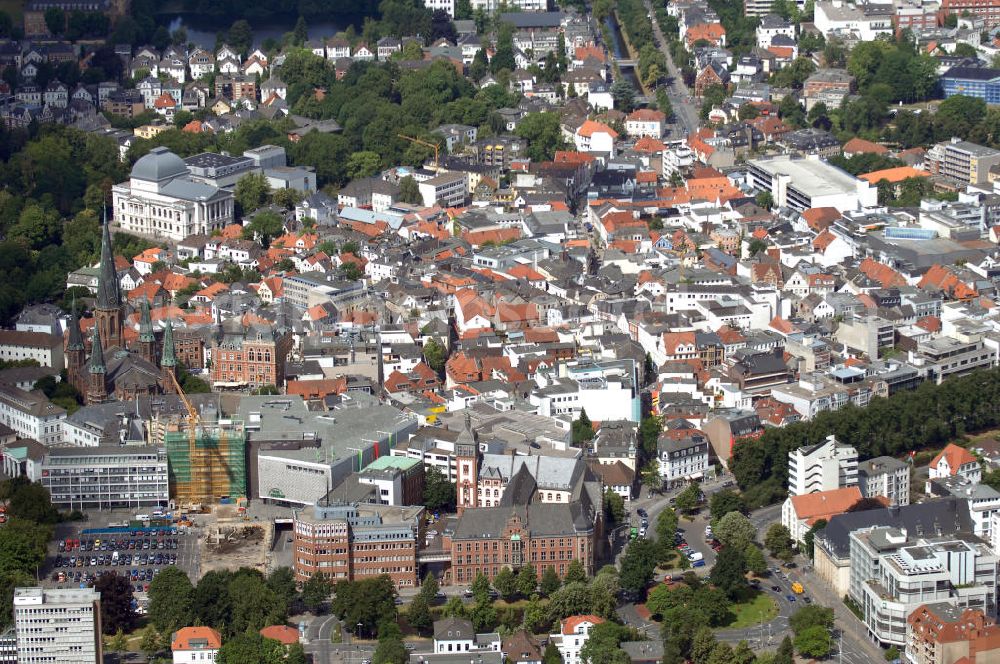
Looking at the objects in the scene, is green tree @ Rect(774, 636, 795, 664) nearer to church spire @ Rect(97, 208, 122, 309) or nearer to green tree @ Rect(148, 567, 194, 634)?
green tree @ Rect(148, 567, 194, 634)

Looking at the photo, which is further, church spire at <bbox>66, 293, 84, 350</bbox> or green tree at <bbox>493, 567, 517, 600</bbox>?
church spire at <bbox>66, 293, 84, 350</bbox>

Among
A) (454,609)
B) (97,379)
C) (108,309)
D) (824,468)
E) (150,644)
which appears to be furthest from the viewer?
(108,309)

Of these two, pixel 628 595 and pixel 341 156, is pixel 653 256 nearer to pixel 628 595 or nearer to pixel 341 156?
pixel 341 156

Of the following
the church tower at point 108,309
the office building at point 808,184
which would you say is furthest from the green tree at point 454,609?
the office building at point 808,184

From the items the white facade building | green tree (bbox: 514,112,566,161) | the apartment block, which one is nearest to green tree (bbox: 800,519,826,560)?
the apartment block

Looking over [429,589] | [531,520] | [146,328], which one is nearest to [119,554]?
[429,589]

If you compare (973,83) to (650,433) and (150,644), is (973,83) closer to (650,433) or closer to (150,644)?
(650,433)
